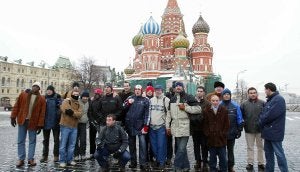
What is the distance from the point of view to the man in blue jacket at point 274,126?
6156 mm

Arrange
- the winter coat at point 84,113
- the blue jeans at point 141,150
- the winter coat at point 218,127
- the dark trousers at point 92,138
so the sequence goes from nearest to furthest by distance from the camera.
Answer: the winter coat at point 218,127
the blue jeans at point 141,150
the winter coat at point 84,113
the dark trousers at point 92,138

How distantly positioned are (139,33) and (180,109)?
55.9m

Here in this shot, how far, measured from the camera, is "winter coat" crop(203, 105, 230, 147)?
251 inches

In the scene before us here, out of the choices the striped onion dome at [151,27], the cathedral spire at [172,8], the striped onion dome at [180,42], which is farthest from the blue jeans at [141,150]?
the cathedral spire at [172,8]

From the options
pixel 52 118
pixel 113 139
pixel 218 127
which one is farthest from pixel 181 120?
pixel 52 118

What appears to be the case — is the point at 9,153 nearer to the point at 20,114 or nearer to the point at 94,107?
the point at 20,114

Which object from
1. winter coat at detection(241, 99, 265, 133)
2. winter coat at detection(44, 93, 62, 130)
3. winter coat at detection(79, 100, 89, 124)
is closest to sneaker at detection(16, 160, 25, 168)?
winter coat at detection(44, 93, 62, 130)

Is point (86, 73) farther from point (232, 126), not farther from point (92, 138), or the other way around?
point (232, 126)

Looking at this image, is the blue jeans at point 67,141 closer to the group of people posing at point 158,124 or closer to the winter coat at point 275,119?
the group of people posing at point 158,124

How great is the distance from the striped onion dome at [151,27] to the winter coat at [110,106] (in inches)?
1710

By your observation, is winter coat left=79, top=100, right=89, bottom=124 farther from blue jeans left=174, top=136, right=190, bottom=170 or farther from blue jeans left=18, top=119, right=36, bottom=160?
blue jeans left=174, top=136, right=190, bottom=170

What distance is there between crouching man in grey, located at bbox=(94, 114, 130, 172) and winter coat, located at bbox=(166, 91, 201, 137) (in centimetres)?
117

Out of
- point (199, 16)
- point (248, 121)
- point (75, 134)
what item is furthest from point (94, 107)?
point (199, 16)

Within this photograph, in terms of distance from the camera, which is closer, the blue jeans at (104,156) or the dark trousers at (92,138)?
the blue jeans at (104,156)
